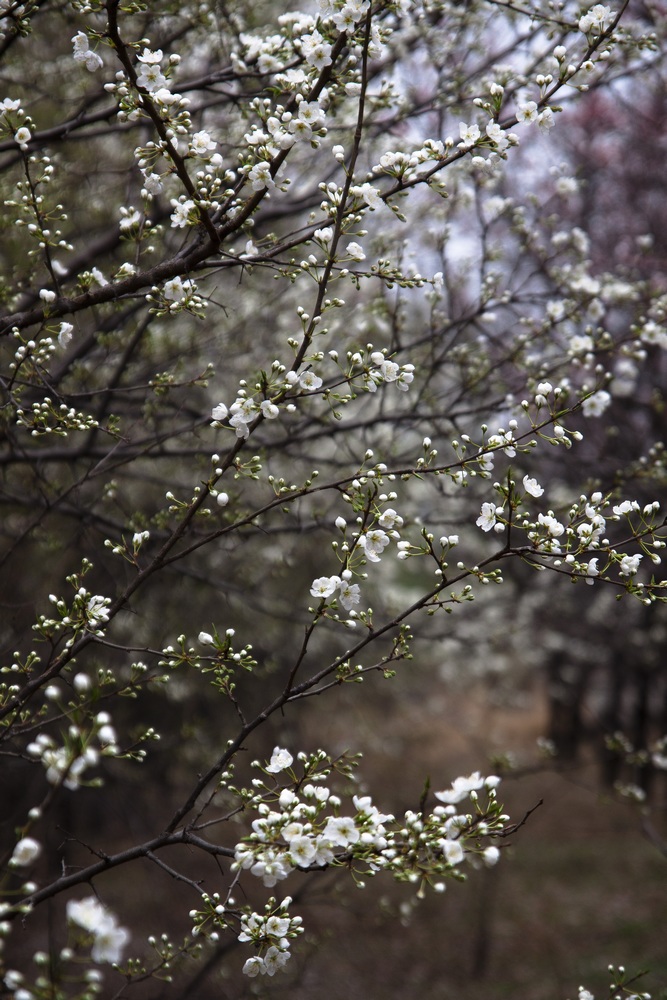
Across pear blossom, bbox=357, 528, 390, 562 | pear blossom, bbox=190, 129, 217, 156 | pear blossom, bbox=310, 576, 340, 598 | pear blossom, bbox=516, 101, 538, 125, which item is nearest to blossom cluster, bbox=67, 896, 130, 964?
pear blossom, bbox=310, 576, 340, 598

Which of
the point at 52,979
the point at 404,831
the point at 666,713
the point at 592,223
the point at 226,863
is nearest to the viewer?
the point at 52,979

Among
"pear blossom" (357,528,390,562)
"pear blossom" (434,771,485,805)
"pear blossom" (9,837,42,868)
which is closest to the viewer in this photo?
"pear blossom" (9,837,42,868)

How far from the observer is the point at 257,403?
115 inches

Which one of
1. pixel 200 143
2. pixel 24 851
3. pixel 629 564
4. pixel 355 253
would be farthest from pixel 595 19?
pixel 24 851

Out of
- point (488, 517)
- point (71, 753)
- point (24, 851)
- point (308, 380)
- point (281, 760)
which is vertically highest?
point (308, 380)

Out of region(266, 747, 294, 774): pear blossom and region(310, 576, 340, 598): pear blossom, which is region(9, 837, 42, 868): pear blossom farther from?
region(310, 576, 340, 598): pear blossom

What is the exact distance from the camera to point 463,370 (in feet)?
17.7

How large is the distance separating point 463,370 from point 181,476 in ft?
15.9

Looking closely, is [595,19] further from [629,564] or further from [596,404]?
[629,564]

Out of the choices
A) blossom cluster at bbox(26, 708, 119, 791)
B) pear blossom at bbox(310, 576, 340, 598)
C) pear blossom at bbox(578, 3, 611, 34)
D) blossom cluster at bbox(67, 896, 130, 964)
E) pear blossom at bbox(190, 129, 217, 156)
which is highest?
pear blossom at bbox(578, 3, 611, 34)

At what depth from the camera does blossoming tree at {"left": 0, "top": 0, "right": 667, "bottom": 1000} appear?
2.68 meters

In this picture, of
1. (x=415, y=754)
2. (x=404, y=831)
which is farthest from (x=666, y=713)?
(x=404, y=831)

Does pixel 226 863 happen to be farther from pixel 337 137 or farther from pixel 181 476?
pixel 337 137

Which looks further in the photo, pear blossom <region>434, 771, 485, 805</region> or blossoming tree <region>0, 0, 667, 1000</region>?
blossoming tree <region>0, 0, 667, 1000</region>
